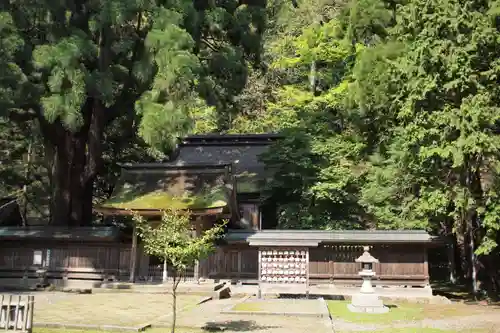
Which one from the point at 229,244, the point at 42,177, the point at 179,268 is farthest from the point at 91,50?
the point at 42,177

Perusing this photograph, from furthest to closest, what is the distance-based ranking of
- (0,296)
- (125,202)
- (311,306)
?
(125,202)
(311,306)
(0,296)

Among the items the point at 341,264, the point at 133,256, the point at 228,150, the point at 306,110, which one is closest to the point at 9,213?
the point at 133,256

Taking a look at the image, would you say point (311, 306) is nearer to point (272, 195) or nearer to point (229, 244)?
point (229, 244)

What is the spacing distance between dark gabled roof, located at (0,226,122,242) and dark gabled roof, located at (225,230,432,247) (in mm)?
5464

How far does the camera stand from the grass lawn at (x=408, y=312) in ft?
41.2

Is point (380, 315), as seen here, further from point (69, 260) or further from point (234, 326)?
point (69, 260)

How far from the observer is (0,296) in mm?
8188

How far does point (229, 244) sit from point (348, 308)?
A: 19.8 ft

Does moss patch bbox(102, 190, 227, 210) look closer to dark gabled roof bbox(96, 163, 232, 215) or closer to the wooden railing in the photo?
dark gabled roof bbox(96, 163, 232, 215)

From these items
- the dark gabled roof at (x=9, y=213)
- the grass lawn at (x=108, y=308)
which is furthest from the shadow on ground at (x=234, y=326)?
the dark gabled roof at (x=9, y=213)

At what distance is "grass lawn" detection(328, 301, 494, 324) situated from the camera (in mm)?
12555

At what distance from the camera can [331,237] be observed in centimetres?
1809

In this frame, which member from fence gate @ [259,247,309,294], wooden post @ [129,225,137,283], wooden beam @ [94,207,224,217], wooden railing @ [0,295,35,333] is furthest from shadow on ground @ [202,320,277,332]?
wooden post @ [129,225,137,283]

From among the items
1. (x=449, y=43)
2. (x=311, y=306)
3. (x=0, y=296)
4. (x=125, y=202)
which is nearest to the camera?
(x=0, y=296)
